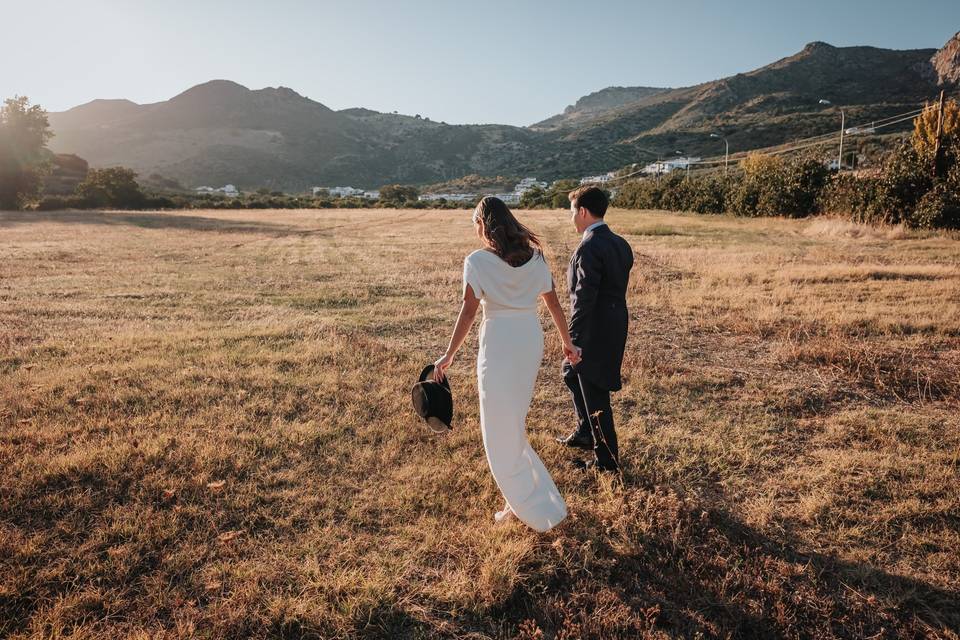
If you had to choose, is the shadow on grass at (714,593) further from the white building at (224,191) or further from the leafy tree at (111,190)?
the white building at (224,191)

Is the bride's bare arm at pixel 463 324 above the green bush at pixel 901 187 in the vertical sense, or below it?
below

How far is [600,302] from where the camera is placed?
438 centimetres

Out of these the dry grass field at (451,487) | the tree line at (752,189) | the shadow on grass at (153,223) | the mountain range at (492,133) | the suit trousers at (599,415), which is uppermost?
the mountain range at (492,133)

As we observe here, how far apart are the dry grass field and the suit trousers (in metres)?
0.24

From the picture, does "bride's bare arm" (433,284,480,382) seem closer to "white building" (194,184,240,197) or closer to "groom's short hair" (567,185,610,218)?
"groom's short hair" (567,185,610,218)

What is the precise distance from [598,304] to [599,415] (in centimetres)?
107

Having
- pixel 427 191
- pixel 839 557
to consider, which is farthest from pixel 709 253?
pixel 427 191

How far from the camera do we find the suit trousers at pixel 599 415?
4562mm

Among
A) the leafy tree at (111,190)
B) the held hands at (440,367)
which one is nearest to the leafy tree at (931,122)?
the held hands at (440,367)

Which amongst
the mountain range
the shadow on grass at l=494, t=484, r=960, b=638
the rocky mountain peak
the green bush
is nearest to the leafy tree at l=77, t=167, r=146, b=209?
the shadow on grass at l=494, t=484, r=960, b=638

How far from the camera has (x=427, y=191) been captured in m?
116

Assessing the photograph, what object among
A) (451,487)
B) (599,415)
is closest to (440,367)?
(451,487)

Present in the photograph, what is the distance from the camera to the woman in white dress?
3443mm

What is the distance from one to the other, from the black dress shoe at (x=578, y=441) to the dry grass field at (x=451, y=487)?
0.23 m
